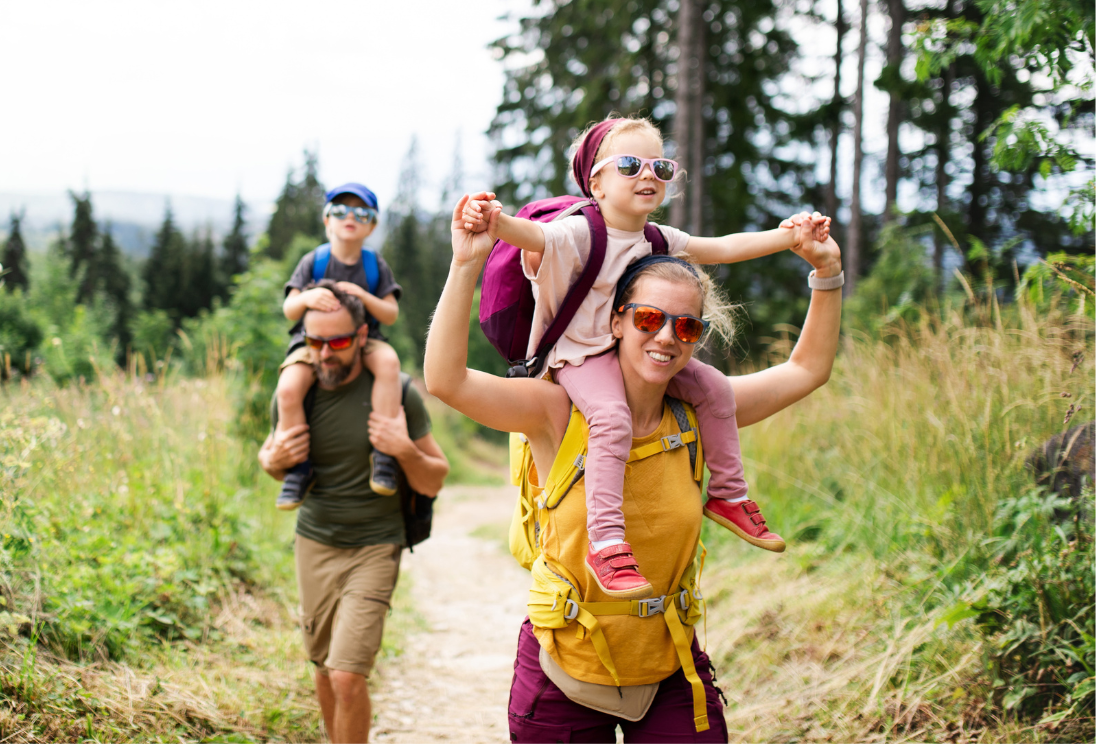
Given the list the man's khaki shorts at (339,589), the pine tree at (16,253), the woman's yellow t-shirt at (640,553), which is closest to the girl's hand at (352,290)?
the man's khaki shorts at (339,589)

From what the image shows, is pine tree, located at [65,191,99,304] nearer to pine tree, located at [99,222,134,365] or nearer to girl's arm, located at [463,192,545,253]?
pine tree, located at [99,222,134,365]

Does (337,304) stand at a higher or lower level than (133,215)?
lower

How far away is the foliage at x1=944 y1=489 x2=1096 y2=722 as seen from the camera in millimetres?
2744

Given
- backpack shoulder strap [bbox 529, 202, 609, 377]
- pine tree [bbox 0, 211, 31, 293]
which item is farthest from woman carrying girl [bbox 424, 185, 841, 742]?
pine tree [bbox 0, 211, 31, 293]

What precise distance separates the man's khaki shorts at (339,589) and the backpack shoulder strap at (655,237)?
2.07 metres

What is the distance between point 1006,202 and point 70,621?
18655 millimetres

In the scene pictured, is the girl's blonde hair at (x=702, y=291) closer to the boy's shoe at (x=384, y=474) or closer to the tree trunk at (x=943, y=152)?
the boy's shoe at (x=384, y=474)

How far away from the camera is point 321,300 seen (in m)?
3.59

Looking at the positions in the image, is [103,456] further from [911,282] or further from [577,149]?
[911,282]

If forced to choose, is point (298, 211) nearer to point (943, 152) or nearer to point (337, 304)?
point (943, 152)

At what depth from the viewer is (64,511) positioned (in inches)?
156

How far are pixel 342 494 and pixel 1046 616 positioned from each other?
3.02m

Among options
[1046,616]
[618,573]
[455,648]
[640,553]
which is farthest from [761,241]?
[455,648]

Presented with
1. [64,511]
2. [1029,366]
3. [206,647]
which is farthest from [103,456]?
[1029,366]
